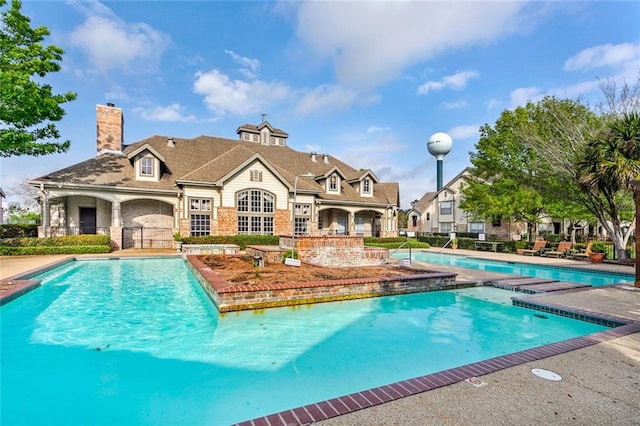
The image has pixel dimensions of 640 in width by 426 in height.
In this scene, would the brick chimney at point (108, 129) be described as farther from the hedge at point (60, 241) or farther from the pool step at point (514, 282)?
the pool step at point (514, 282)

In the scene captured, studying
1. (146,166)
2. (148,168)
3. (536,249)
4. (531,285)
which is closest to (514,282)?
(531,285)

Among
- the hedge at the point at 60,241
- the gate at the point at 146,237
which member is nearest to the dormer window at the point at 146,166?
the gate at the point at 146,237

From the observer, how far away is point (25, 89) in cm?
1497

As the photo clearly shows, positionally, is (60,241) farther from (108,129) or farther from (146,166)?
(108,129)

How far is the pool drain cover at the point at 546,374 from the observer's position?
385 centimetres

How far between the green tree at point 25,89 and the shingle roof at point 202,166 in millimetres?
3020

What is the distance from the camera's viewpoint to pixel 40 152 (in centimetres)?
1705

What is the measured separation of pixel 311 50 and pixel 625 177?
15.4 m

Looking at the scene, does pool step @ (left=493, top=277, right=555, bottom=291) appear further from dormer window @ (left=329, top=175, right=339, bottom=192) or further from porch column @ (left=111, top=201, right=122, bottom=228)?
porch column @ (left=111, top=201, right=122, bottom=228)

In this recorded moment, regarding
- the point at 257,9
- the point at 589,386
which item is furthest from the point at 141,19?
the point at 589,386

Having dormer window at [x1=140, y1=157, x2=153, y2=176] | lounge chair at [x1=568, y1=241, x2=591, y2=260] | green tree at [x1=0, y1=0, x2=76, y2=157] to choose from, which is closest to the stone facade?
dormer window at [x1=140, y1=157, x2=153, y2=176]

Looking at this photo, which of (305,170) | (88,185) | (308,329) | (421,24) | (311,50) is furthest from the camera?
(305,170)

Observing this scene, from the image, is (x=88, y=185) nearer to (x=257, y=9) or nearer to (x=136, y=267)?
(x=136, y=267)

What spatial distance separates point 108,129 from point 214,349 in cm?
2483
